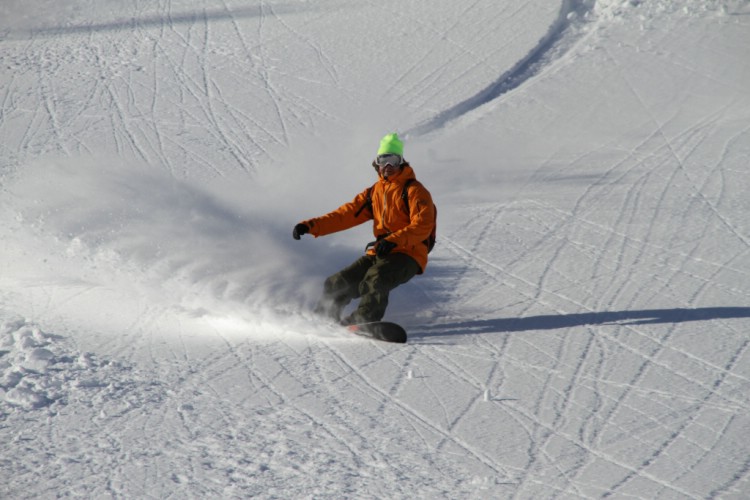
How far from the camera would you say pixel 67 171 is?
8.05m

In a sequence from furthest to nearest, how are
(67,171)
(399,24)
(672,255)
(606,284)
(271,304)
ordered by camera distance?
(399,24) < (67,171) < (672,255) < (606,284) < (271,304)

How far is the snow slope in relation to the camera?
171 inches

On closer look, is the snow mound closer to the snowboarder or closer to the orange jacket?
the snowboarder

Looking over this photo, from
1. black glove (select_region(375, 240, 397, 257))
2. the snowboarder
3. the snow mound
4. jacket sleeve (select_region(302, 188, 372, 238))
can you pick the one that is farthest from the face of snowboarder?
the snow mound

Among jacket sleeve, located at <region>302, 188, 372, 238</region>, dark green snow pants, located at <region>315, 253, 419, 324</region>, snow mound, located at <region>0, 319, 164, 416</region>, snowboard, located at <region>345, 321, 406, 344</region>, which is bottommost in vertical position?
snow mound, located at <region>0, 319, 164, 416</region>

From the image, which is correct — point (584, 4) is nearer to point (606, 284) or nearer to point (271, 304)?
point (606, 284)

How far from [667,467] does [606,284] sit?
278 centimetres

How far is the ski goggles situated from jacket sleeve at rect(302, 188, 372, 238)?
0.35 m

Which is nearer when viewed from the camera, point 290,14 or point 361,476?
point 361,476

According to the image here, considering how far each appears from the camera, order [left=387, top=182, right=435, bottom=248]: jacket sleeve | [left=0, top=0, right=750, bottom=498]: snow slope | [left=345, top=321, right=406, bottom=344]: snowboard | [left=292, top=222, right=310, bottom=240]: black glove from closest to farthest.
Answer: [left=0, top=0, right=750, bottom=498]: snow slope < [left=345, top=321, right=406, bottom=344]: snowboard < [left=387, top=182, right=435, bottom=248]: jacket sleeve < [left=292, top=222, right=310, bottom=240]: black glove

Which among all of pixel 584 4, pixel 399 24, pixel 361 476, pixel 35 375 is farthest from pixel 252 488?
pixel 584 4

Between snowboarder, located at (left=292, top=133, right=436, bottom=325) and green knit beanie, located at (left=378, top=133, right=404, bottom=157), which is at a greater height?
green knit beanie, located at (left=378, top=133, right=404, bottom=157)

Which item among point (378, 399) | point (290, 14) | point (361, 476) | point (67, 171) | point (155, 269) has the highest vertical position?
point (290, 14)

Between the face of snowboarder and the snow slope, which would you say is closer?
the snow slope
